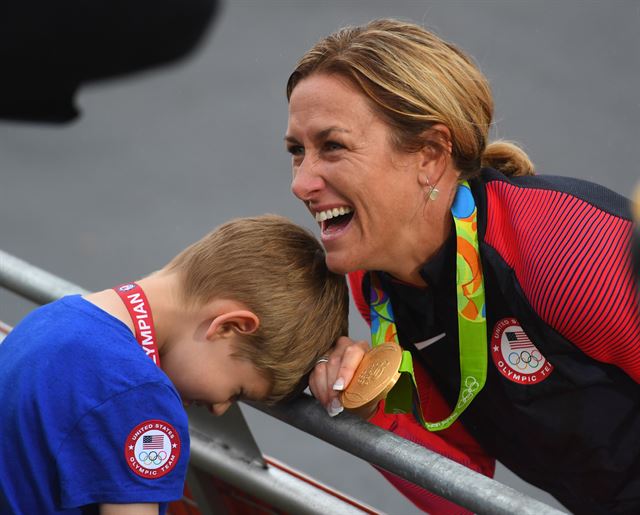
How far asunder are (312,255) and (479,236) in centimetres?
35

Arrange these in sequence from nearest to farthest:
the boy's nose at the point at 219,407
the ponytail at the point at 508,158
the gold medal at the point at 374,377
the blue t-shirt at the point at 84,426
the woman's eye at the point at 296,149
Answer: the blue t-shirt at the point at 84,426 < the gold medal at the point at 374,377 < the boy's nose at the point at 219,407 < the woman's eye at the point at 296,149 < the ponytail at the point at 508,158

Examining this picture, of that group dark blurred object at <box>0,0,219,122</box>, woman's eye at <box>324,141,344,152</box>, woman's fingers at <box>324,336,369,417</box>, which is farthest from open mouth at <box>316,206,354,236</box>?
dark blurred object at <box>0,0,219,122</box>

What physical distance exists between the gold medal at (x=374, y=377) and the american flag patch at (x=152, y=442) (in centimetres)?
33

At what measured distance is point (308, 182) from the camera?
87.1 inches

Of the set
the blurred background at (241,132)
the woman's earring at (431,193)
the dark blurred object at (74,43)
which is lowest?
the blurred background at (241,132)

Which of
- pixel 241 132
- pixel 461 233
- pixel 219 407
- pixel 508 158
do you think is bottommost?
pixel 241 132

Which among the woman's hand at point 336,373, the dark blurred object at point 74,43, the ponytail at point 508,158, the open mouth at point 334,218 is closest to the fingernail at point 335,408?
the woman's hand at point 336,373

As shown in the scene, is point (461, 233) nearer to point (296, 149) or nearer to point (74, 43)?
point (296, 149)

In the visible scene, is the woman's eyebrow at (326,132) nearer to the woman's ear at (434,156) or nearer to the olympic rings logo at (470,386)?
the woman's ear at (434,156)

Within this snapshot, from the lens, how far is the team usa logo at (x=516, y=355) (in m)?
2.17

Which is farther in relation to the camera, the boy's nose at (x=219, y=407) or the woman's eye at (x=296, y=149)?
the woman's eye at (x=296, y=149)

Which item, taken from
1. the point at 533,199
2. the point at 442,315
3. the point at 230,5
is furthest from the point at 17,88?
the point at 230,5

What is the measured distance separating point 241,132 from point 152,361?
200 inches

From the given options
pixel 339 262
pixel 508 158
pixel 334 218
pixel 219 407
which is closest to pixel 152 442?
pixel 219 407
